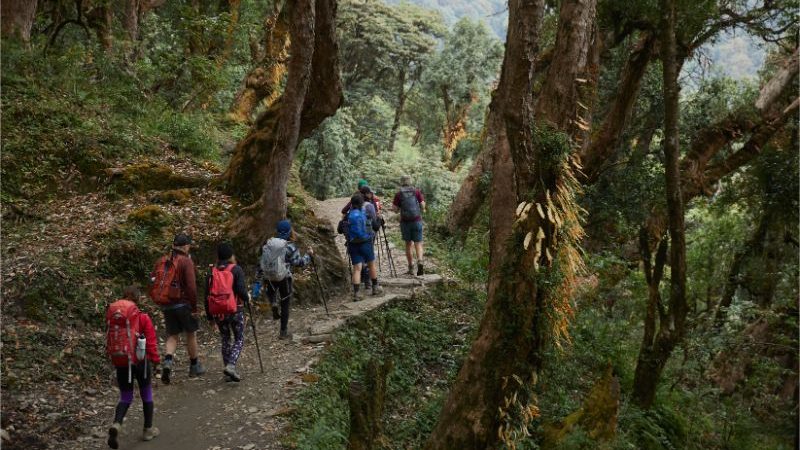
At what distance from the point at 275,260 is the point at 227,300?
55.1 inches

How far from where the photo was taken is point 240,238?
36.5 ft

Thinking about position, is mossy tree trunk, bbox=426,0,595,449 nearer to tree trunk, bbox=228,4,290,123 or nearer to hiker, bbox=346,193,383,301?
hiker, bbox=346,193,383,301

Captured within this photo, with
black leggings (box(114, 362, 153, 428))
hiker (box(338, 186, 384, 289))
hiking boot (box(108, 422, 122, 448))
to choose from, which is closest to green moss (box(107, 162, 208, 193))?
hiker (box(338, 186, 384, 289))

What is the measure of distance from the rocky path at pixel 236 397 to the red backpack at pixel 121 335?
981 mm

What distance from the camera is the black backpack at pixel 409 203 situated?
1236 centimetres

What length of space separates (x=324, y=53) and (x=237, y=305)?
267 inches

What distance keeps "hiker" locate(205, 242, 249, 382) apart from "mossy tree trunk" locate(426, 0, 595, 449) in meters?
3.09

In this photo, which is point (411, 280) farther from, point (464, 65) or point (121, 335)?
point (464, 65)

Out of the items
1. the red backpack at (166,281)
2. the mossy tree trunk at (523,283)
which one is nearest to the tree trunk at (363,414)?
the mossy tree trunk at (523,283)

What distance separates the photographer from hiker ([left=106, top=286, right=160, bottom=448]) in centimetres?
623

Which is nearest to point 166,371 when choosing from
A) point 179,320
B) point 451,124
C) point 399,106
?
point 179,320

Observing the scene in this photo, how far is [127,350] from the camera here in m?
6.25

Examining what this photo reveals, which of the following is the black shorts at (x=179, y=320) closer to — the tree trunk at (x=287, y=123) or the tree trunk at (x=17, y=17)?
the tree trunk at (x=287, y=123)

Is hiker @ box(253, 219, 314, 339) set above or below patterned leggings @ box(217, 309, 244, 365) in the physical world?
above
